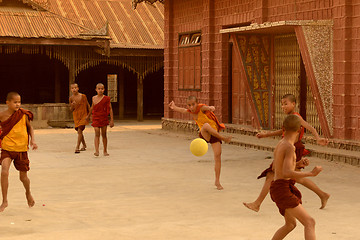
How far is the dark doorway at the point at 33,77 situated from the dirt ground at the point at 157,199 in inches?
488

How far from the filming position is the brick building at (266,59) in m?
14.3

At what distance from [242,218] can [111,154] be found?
7543mm

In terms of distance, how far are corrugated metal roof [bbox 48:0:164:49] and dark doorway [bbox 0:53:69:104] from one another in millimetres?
2089

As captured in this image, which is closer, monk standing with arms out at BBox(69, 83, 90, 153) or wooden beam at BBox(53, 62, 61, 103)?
monk standing with arms out at BBox(69, 83, 90, 153)

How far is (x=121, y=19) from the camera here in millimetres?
27781

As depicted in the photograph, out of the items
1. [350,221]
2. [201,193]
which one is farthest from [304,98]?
[350,221]

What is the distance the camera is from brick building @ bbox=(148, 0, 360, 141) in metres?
14.3

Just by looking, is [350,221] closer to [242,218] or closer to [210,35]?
[242,218]

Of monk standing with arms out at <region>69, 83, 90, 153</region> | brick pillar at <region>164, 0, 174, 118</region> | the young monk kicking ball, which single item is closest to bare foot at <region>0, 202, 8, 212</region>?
the young monk kicking ball

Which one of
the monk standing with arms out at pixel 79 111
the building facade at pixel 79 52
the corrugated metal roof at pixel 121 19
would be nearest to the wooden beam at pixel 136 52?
the building facade at pixel 79 52

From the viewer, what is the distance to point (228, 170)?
12.3m

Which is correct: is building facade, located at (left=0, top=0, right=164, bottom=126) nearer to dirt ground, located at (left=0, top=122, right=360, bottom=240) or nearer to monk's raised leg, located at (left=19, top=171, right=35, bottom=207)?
dirt ground, located at (left=0, top=122, right=360, bottom=240)

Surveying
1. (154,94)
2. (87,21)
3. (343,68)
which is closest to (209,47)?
(343,68)

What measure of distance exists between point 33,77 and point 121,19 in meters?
4.27
